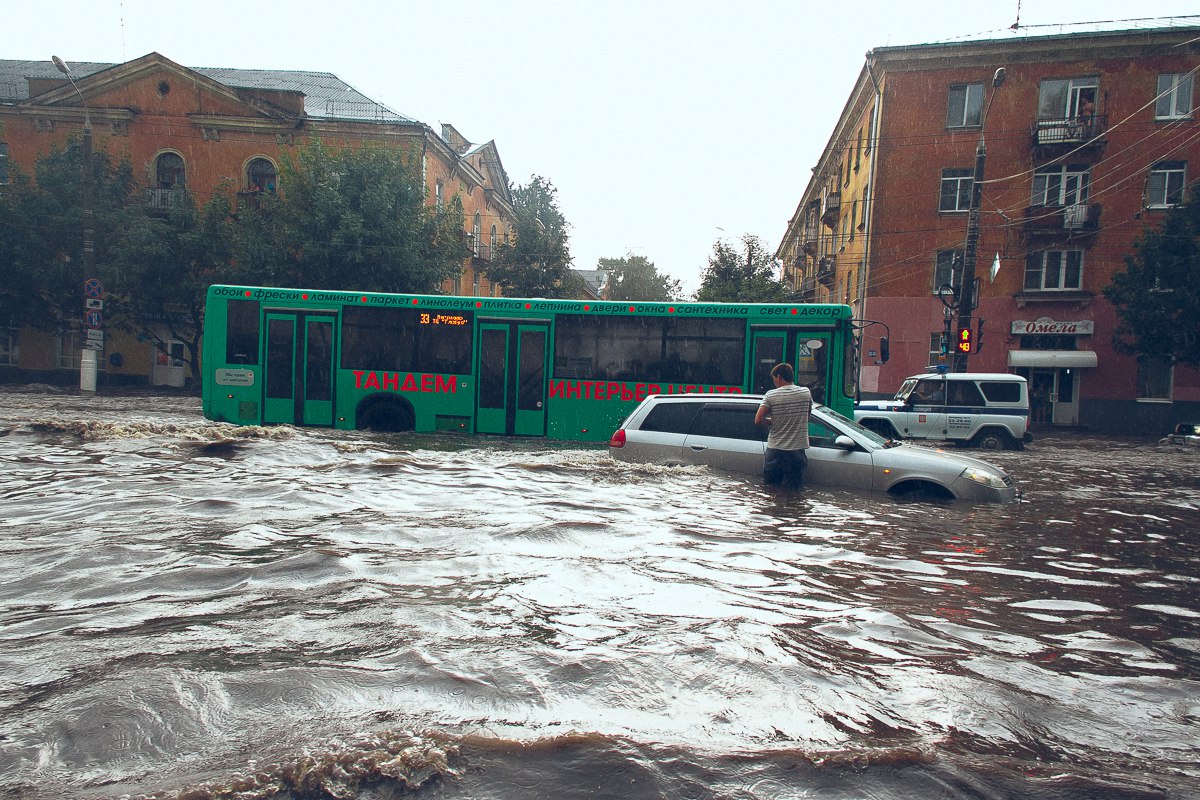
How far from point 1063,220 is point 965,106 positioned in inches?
213

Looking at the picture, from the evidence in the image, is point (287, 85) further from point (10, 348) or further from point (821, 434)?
point (821, 434)

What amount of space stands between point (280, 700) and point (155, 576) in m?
2.39

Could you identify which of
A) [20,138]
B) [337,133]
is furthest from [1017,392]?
[20,138]

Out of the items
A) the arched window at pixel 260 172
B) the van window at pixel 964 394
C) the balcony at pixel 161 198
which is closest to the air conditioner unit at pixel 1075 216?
the van window at pixel 964 394

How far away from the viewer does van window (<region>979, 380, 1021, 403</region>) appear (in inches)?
777

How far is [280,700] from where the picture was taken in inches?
125

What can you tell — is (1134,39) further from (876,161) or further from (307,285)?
(307,285)

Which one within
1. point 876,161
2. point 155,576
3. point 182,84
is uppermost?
point 182,84

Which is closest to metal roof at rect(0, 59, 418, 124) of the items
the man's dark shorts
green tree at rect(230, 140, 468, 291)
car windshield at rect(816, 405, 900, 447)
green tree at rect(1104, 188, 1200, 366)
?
green tree at rect(230, 140, 468, 291)

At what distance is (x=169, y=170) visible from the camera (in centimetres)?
3356

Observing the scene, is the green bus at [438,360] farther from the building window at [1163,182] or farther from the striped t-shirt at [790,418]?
the building window at [1163,182]

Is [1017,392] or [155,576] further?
[1017,392]

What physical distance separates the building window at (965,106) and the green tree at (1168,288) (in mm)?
7050

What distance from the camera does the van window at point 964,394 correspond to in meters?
19.8
